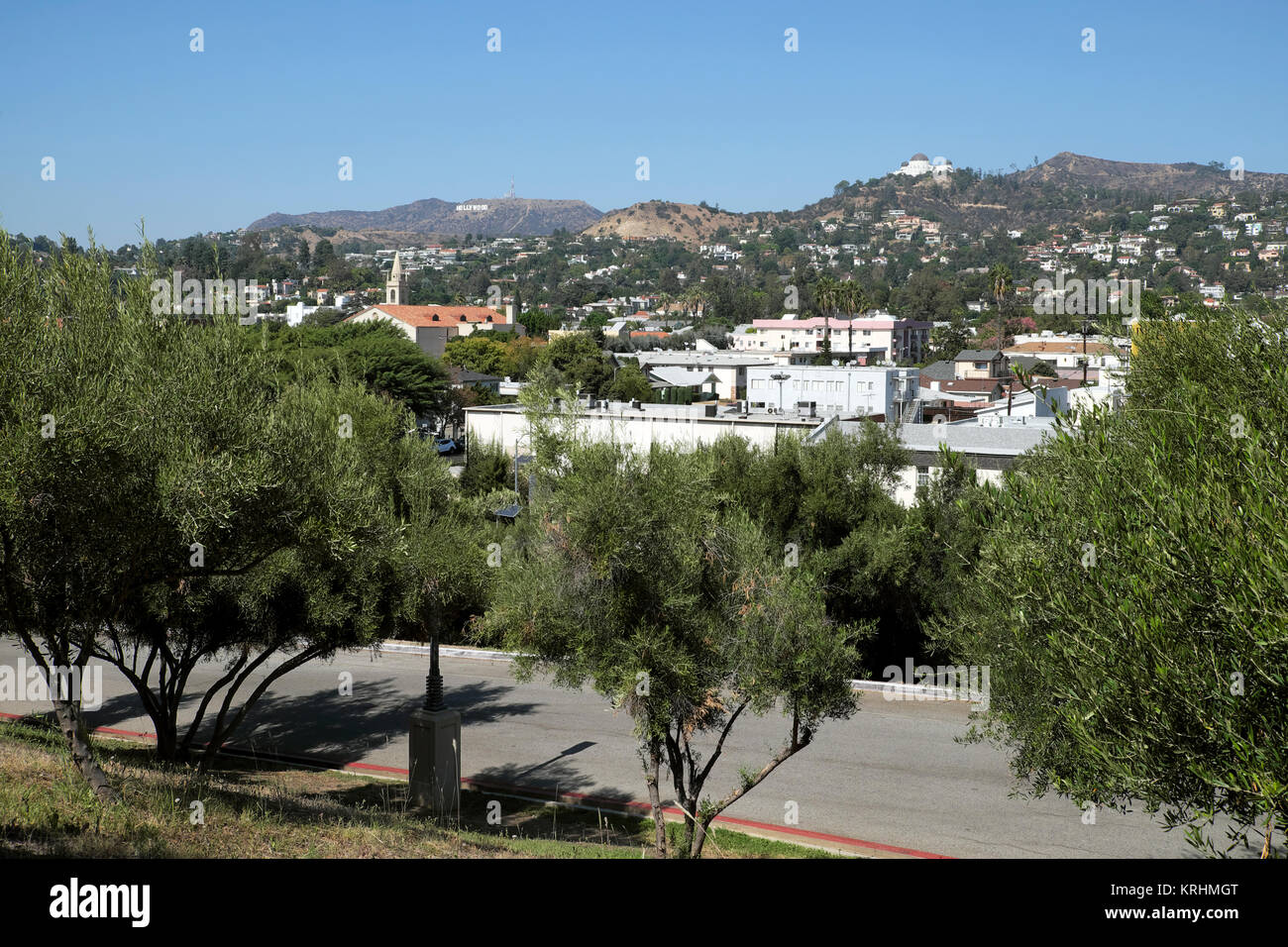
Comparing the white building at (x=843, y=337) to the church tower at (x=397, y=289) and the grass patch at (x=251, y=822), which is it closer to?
the church tower at (x=397, y=289)

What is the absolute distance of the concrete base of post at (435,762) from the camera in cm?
1544

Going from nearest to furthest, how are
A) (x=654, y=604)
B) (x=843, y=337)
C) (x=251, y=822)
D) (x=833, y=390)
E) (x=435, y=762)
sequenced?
1. (x=251, y=822)
2. (x=654, y=604)
3. (x=435, y=762)
4. (x=833, y=390)
5. (x=843, y=337)

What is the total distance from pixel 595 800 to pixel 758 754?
12.4 feet

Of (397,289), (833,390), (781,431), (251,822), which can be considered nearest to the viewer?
(251,822)

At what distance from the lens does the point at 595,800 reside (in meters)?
16.5

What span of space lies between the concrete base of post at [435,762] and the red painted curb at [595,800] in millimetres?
1651

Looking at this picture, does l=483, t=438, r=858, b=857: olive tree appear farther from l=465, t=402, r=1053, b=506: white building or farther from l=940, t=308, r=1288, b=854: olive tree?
l=465, t=402, r=1053, b=506: white building

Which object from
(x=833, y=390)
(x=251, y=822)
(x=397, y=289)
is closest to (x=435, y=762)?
(x=251, y=822)

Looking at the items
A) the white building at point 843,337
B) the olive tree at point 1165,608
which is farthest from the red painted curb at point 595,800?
the white building at point 843,337

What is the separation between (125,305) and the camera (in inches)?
430

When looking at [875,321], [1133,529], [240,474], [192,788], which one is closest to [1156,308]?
[1133,529]

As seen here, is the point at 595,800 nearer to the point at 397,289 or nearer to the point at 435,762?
the point at 435,762

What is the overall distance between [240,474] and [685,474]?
15.4 feet
